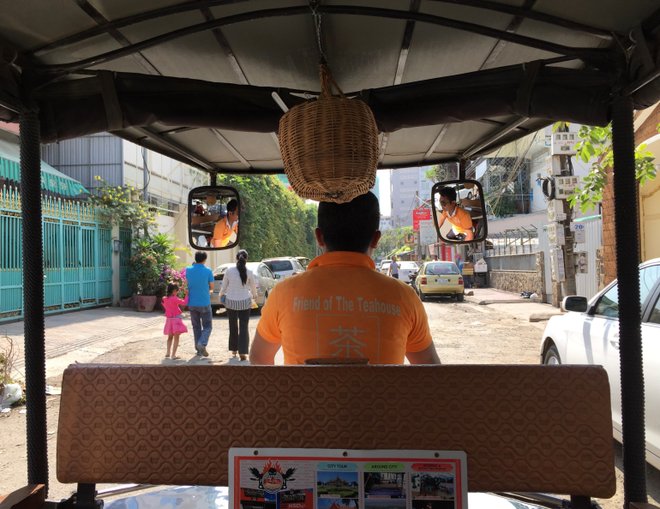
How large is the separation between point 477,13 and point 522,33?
1.06ft

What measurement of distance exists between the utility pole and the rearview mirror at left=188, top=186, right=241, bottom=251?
9.66 metres

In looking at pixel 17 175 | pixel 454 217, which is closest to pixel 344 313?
pixel 454 217

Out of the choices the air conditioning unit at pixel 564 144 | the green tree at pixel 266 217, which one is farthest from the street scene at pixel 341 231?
the green tree at pixel 266 217

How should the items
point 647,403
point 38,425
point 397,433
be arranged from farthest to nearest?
point 647,403 < point 38,425 < point 397,433

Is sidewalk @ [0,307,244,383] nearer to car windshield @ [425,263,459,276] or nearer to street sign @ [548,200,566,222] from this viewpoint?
street sign @ [548,200,566,222]

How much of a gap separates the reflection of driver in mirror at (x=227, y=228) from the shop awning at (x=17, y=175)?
9.08 m

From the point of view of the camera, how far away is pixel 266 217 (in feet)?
89.0

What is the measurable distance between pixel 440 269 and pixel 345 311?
1842 cm

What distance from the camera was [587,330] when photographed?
4.80 meters

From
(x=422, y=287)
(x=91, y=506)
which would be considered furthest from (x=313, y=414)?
(x=422, y=287)

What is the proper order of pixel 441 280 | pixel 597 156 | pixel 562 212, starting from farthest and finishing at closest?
pixel 441 280
pixel 562 212
pixel 597 156

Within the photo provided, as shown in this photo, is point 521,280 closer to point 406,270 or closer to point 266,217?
point 406,270

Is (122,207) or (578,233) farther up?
(122,207)

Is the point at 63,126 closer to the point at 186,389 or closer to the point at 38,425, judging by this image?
the point at 38,425
